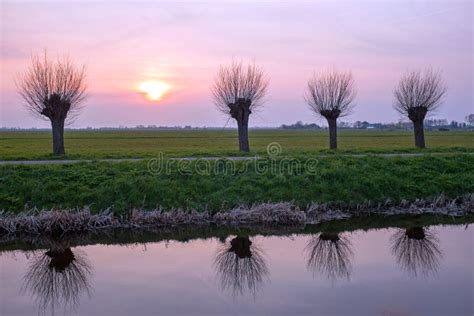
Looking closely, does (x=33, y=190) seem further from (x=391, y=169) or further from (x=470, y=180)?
(x=470, y=180)

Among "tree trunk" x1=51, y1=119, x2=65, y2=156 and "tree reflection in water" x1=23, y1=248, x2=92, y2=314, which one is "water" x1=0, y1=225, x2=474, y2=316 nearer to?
"tree reflection in water" x1=23, y1=248, x2=92, y2=314

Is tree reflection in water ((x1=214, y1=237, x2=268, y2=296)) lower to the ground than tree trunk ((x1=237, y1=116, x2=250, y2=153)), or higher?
lower

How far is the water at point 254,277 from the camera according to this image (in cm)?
924

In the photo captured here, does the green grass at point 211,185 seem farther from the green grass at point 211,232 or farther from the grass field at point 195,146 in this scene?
the grass field at point 195,146

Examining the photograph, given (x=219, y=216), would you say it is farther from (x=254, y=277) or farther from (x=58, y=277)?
(x=58, y=277)

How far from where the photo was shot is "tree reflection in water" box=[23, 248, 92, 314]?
10.0 m

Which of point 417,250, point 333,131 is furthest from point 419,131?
point 417,250

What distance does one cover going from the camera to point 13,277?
1123 centimetres

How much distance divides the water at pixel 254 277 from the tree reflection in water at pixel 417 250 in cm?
3

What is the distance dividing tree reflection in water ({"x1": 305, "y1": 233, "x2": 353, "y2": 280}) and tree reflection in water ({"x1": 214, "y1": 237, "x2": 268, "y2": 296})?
4.53 feet

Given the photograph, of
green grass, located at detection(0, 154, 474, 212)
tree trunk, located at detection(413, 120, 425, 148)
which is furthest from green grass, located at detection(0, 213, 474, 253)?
tree trunk, located at detection(413, 120, 425, 148)

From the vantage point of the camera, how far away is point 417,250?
1316 cm

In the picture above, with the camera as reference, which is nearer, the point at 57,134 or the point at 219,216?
the point at 219,216

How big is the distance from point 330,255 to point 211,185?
616 centimetres
